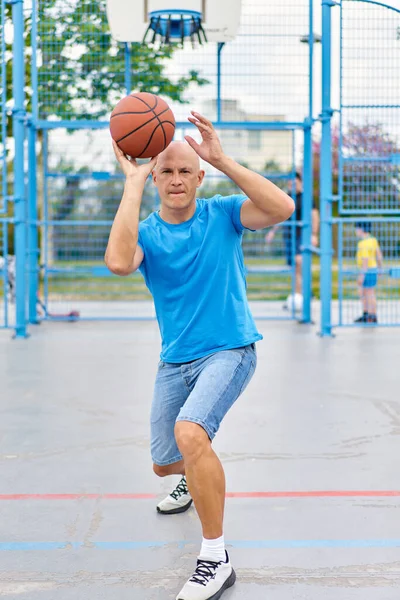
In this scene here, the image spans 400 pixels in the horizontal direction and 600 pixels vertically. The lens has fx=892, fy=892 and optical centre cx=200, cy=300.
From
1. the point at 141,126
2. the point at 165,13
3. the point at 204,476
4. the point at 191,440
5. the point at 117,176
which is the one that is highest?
the point at 165,13

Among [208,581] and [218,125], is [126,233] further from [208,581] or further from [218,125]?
[218,125]

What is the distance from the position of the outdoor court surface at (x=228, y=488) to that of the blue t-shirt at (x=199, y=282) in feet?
3.05

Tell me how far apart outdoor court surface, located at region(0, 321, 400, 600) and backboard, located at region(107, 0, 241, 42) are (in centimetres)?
505

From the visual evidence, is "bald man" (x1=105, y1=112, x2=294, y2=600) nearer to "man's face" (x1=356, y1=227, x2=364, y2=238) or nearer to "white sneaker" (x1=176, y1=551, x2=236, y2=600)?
"white sneaker" (x1=176, y1=551, x2=236, y2=600)

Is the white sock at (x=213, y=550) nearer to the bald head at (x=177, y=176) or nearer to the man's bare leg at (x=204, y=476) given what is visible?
the man's bare leg at (x=204, y=476)

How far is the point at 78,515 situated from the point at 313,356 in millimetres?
5449

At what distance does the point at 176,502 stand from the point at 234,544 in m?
0.55

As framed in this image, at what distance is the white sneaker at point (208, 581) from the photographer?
342cm

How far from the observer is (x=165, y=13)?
11.7 m

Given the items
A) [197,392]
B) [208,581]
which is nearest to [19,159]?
[197,392]

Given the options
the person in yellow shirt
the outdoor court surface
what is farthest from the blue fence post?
the outdoor court surface

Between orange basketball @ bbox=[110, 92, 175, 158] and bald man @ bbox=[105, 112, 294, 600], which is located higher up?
orange basketball @ bbox=[110, 92, 175, 158]

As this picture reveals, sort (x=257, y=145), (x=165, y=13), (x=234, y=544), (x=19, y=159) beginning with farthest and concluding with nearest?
1. (x=257, y=145)
2. (x=165, y=13)
3. (x=19, y=159)
4. (x=234, y=544)

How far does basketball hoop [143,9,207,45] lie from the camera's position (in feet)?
38.9
